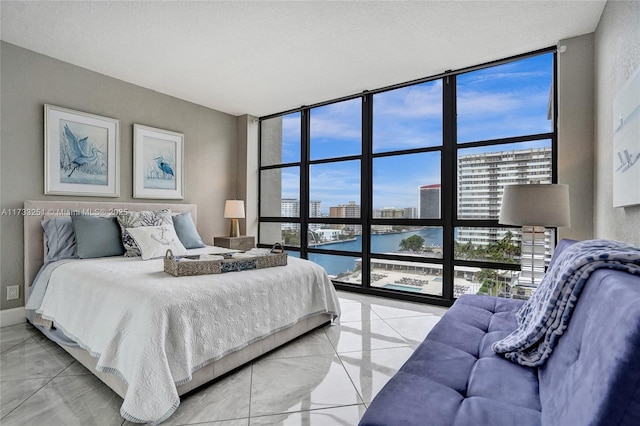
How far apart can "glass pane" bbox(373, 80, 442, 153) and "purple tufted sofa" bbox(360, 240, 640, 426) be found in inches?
106

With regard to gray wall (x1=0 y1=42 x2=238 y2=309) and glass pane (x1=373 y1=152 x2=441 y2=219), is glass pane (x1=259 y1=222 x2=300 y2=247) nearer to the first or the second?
gray wall (x1=0 y1=42 x2=238 y2=309)

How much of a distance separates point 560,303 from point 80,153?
13.5 feet

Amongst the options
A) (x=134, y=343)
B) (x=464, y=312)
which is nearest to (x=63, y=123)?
(x=134, y=343)

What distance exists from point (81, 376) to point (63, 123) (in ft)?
8.18

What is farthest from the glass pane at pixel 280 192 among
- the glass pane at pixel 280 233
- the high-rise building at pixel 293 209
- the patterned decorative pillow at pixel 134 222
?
the patterned decorative pillow at pixel 134 222

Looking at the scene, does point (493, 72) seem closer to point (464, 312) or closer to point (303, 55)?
point (303, 55)

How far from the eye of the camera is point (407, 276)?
3854 mm

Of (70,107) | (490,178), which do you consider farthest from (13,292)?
(490,178)

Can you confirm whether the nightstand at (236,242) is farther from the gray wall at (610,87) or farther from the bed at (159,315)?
the gray wall at (610,87)

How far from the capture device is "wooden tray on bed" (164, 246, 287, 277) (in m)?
2.22

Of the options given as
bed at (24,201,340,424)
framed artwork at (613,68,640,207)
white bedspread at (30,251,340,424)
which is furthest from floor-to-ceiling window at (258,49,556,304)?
white bedspread at (30,251,340,424)

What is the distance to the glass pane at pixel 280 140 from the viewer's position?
4836mm

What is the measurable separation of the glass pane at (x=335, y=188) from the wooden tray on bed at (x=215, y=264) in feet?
6.01

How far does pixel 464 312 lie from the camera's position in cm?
183
